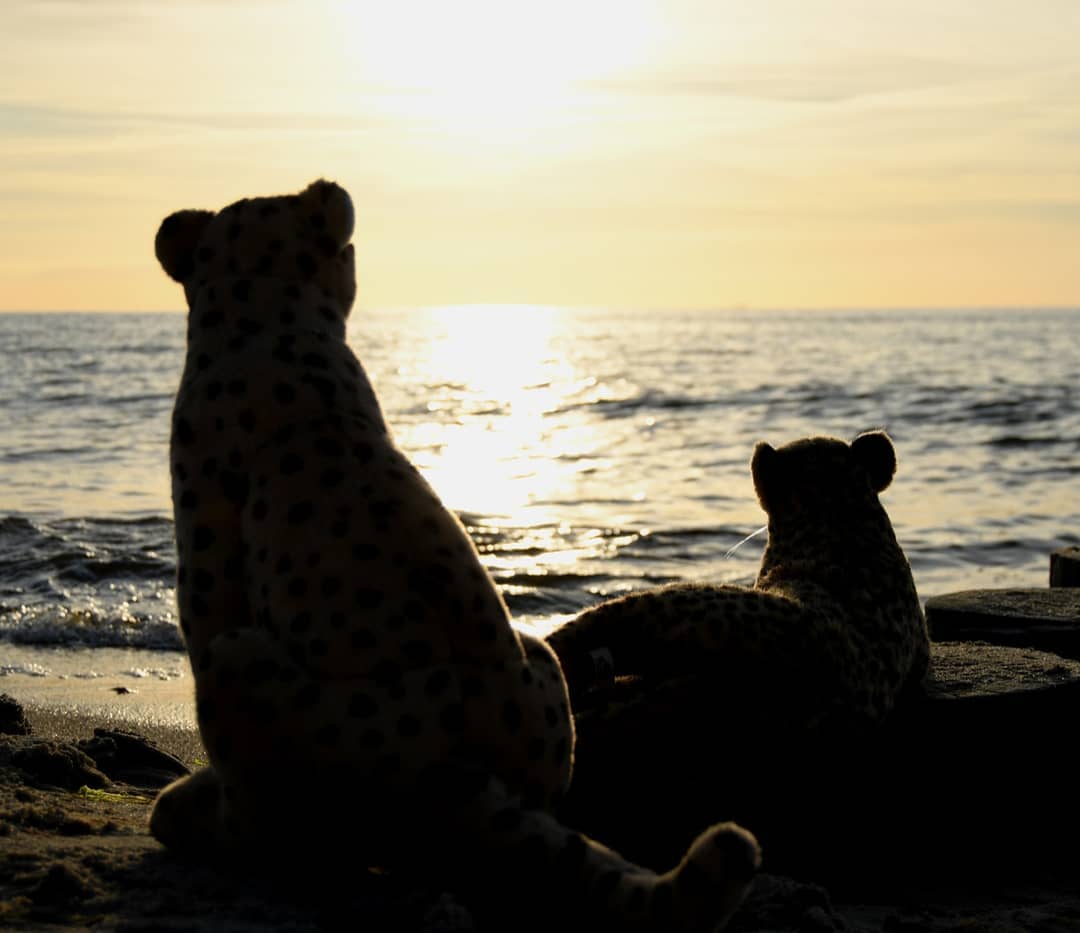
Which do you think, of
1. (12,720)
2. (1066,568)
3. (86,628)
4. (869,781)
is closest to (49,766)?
(12,720)

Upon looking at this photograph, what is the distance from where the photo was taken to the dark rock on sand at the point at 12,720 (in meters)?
5.59

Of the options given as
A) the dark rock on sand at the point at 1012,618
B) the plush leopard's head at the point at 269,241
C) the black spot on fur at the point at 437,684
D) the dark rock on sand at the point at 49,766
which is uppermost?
the plush leopard's head at the point at 269,241

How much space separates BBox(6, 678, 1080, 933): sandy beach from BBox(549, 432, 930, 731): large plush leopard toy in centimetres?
64

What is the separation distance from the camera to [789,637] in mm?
4527

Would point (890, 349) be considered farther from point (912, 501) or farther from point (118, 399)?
point (912, 501)

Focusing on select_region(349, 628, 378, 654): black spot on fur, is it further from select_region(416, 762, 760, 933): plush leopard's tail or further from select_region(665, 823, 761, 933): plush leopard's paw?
select_region(665, 823, 761, 933): plush leopard's paw

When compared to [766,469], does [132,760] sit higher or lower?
lower

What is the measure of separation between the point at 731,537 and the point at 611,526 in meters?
1.28

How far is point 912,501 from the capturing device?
15.5 m

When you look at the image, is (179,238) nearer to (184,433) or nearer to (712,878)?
(184,433)

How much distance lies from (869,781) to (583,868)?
2.25 meters

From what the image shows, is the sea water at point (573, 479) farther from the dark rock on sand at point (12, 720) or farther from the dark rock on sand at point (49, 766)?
the dark rock on sand at point (49, 766)

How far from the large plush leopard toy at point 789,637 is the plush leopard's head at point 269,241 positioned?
A: 1.56m

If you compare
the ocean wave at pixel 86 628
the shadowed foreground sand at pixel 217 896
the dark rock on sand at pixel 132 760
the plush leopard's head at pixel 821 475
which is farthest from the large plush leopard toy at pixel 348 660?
the ocean wave at pixel 86 628
